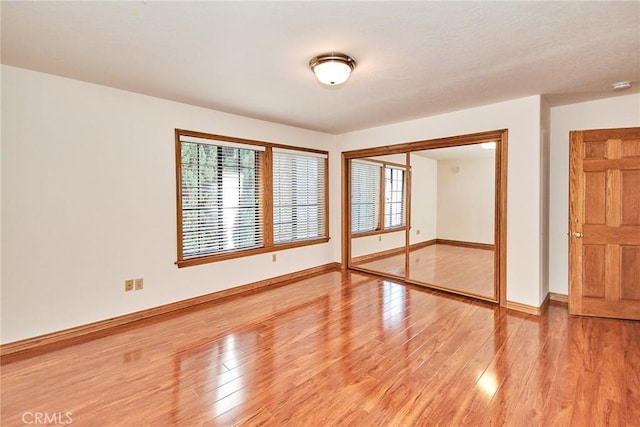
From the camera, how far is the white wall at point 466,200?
4.88 meters

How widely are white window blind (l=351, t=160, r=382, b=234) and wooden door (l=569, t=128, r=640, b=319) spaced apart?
308cm

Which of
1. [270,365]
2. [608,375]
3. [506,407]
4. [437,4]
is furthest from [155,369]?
[608,375]

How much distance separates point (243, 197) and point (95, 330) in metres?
2.18

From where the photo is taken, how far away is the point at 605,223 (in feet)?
10.8

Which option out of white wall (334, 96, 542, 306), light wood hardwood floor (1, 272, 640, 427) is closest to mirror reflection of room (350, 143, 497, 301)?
white wall (334, 96, 542, 306)

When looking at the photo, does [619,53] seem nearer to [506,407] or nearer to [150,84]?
[506,407]

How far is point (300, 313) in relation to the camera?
3.46m

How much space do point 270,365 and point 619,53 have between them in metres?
3.62

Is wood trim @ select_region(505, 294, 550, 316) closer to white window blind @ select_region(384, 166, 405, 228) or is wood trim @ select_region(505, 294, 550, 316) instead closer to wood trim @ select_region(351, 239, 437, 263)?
wood trim @ select_region(351, 239, 437, 263)

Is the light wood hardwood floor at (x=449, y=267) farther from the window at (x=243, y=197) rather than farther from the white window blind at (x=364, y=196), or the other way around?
the window at (x=243, y=197)

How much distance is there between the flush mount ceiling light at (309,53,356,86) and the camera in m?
2.36

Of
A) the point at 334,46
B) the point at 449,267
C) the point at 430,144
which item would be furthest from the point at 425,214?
the point at 334,46

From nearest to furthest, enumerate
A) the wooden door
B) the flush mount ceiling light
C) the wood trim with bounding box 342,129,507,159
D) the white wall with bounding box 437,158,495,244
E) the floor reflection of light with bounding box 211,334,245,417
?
1. the floor reflection of light with bounding box 211,334,245,417
2. the flush mount ceiling light
3. the wooden door
4. the wood trim with bounding box 342,129,507,159
5. the white wall with bounding box 437,158,495,244

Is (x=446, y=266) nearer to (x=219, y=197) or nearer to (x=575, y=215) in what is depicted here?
(x=575, y=215)
